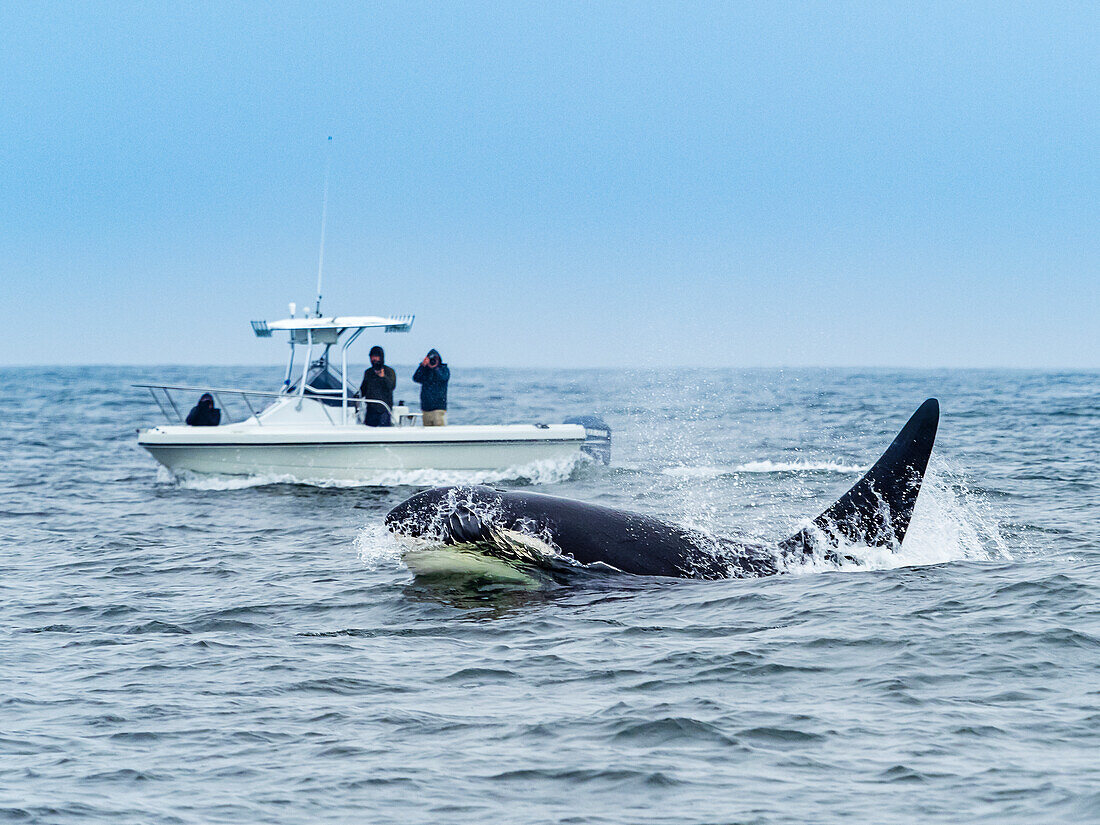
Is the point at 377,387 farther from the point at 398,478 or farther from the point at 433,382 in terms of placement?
the point at 398,478

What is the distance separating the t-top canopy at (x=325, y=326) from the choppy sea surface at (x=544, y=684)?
21.0 ft

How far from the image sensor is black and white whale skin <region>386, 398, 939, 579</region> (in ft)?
31.9

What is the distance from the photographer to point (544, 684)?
7.05 metres

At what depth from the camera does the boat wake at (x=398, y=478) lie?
61.4 feet

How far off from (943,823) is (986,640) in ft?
10.3

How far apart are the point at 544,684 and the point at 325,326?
13899mm

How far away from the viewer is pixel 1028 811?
5.00 metres

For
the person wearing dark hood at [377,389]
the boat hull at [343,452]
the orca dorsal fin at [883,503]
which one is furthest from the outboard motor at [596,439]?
the orca dorsal fin at [883,503]

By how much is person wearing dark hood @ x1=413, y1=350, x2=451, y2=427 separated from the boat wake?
1079mm

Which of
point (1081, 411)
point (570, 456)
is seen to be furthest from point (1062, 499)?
point (1081, 411)

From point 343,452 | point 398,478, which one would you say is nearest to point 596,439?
point 398,478

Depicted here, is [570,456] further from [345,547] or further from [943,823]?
[943,823]

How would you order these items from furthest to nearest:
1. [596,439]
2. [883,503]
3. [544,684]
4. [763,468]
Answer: [763,468]
[596,439]
[883,503]
[544,684]

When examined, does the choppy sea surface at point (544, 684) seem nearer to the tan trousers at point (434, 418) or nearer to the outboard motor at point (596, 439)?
the tan trousers at point (434, 418)
